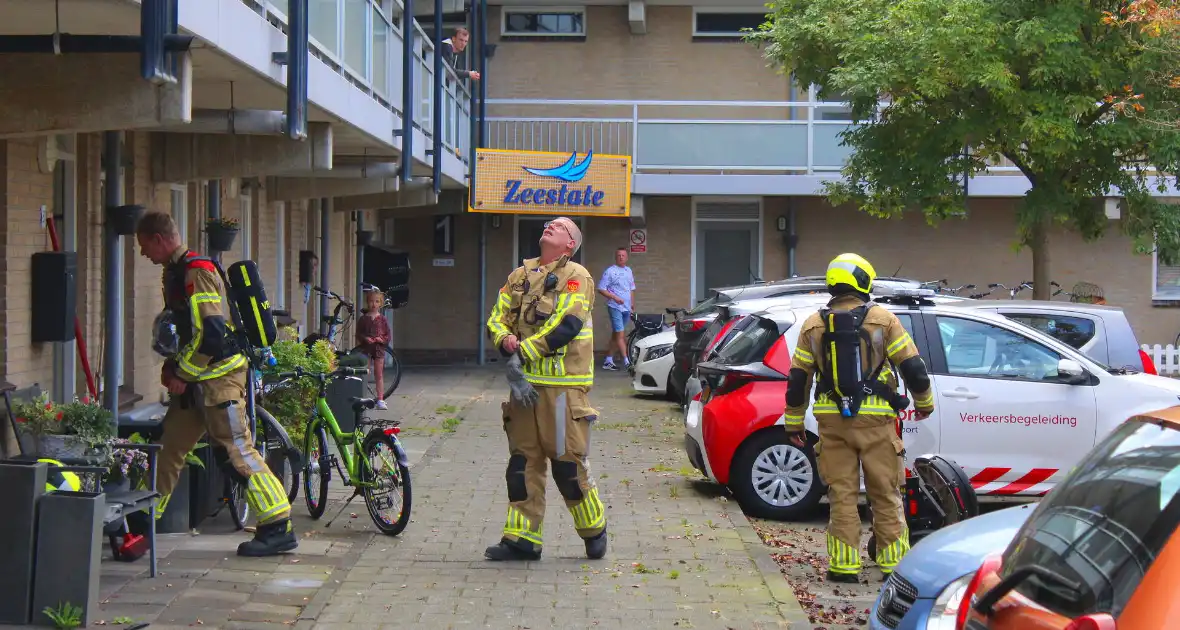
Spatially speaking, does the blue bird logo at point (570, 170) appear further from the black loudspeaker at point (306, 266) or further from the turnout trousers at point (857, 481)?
the turnout trousers at point (857, 481)

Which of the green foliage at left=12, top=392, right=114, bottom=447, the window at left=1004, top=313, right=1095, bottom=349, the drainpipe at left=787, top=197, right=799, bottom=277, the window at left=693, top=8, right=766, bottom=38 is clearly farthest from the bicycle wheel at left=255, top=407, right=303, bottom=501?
the window at left=693, top=8, right=766, bottom=38

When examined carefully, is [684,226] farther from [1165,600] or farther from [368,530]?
[1165,600]

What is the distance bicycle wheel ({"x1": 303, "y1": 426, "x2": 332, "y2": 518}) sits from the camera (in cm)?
866

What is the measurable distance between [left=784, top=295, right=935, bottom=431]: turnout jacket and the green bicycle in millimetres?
2503

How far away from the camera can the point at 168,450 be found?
7598 mm

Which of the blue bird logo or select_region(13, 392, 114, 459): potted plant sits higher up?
the blue bird logo

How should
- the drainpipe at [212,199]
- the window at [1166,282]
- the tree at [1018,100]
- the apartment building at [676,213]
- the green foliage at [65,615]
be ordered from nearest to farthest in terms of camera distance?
1. the green foliage at [65,615]
2. the drainpipe at [212,199]
3. the tree at [1018,100]
4. the apartment building at [676,213]
5. the window at [1166,282]

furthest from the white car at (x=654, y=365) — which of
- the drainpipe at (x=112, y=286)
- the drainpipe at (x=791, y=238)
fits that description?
the drainpipe at (x=112, y=286)

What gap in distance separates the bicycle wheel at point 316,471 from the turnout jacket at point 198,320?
4.37 feet

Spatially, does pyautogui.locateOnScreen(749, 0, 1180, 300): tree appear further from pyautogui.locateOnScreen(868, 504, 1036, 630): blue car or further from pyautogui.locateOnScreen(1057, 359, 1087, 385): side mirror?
pyautogui.locateOnScreen(868, 504, 1036, 630): blue car

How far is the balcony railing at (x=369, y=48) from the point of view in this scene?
10.3 m

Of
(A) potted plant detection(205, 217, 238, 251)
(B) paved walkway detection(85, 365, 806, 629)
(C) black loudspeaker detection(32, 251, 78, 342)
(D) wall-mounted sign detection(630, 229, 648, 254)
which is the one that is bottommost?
(B) paved walkway detection(85, 365, 806, 629)

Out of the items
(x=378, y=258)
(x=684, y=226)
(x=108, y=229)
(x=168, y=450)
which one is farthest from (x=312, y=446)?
(x=684, y=226)

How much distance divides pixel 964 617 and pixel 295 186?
1273 cm
